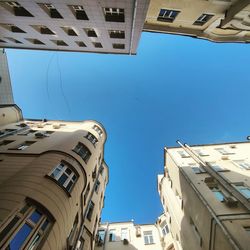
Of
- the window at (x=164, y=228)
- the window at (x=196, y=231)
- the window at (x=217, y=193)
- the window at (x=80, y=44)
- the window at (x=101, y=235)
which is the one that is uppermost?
the window at (x=80, y=44)

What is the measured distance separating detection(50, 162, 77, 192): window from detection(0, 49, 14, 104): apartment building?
17.9m

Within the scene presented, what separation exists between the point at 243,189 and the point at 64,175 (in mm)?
13876

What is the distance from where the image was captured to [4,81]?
84.8ft

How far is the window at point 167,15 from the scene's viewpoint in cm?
1566

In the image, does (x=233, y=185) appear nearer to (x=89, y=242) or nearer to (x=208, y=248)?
(x=208, y=248)

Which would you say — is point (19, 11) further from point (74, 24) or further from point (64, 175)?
point (64, 175)

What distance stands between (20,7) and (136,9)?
322 inches

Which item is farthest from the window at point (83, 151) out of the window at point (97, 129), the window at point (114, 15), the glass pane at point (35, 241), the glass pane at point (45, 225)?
the window at point (114, 15)

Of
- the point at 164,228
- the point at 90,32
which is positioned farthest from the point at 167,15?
the point at 164,228

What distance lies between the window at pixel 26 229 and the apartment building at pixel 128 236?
15890mm

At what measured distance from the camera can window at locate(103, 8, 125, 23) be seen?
13.8 metres

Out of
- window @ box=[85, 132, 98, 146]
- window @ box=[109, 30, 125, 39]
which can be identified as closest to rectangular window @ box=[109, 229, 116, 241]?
window @ box=[85, 132, 98, 146]

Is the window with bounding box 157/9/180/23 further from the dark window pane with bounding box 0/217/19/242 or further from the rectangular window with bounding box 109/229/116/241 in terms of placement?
the rectangular window with bounding box 109/229/116/241

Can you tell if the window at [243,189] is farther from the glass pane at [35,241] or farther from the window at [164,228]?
the glass pane at [35,241]
